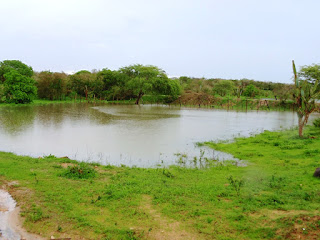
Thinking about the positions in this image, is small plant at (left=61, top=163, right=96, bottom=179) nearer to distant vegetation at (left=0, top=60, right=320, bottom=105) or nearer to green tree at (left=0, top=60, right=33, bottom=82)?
distant vegetation at (left=0, top=60, right=320, bottom=105)

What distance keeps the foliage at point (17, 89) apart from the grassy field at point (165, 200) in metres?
30.0

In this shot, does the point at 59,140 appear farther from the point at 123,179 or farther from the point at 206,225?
the point at 206,225

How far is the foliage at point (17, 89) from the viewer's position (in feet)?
115

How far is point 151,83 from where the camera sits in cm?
4428

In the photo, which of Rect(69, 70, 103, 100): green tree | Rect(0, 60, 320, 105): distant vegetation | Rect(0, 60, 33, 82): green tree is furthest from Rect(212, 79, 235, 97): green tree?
Rect(0, 60, 33, 82): green tree

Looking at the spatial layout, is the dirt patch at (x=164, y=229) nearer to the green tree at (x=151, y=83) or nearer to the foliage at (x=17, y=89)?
the foliage at (x=17, y=89)

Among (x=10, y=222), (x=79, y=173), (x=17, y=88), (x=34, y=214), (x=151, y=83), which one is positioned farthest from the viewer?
(x=151, y=83)

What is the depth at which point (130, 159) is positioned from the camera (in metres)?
9.91

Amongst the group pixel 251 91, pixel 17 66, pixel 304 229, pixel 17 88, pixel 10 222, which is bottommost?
pixel 10 222

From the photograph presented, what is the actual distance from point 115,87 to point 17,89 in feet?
58.9

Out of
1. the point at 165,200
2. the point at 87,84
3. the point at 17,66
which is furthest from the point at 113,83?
the point at 165,200

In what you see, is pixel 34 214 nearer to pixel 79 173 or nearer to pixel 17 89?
pixel 79 173

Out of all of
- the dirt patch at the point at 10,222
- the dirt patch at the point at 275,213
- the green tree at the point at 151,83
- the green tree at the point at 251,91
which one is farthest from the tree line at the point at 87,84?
the dirt patch at the point at 275,213

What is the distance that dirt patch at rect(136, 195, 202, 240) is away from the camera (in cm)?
421
